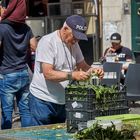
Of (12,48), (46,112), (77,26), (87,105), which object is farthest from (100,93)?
(12,48)

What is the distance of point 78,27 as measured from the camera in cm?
572

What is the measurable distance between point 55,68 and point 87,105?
2.97ft

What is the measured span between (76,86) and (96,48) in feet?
34.3

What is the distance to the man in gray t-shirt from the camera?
227 inches

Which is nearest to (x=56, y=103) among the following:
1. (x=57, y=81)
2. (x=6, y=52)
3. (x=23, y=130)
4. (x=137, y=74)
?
(x=57, y=81)

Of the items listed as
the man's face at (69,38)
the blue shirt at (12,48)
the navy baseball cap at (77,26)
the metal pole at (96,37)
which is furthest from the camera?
the metal pole at (96,37)

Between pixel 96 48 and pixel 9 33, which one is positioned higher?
pixel 9 33

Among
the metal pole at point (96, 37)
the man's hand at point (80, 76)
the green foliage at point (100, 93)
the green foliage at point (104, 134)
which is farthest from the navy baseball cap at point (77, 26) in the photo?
the metal pole at point (96, 37)

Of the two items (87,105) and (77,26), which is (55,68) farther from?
(87,105)

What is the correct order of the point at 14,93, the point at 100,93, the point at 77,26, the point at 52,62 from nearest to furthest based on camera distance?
1. the point at 100,93
2. the point at 77,26
3. the point at 52,62
4. the point at 14,93

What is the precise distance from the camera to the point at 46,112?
613cm

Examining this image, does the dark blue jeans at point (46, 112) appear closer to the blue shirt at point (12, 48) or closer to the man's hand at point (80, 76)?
the man's hand at point (80, 76)

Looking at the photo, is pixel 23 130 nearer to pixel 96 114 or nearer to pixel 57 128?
pixel 57 128

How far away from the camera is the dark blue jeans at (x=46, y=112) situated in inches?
241
